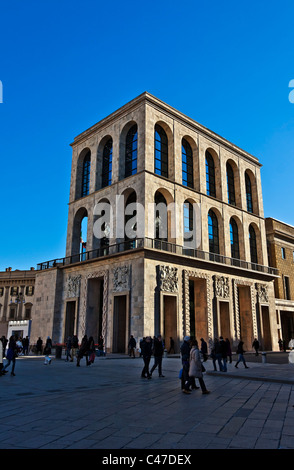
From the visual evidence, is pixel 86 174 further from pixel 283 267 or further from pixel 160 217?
pixel 283 267

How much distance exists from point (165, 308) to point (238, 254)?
37.9 ft

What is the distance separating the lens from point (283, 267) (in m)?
42.6

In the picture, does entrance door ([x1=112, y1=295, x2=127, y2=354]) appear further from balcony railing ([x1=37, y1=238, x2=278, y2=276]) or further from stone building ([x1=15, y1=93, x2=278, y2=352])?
balcony railing ([x1=37, y1=238, x2=278, y2=276])

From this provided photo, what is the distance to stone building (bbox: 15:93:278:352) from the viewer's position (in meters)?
25.9

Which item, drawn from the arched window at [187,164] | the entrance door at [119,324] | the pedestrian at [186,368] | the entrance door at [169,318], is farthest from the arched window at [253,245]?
the pedestrian at [186,368]

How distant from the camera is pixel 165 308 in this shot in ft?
88.0

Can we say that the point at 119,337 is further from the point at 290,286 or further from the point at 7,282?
the point at 7,282

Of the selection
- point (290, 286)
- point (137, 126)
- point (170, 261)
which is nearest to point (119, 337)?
point (170, 261)

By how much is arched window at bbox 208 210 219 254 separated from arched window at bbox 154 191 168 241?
5.55 metres

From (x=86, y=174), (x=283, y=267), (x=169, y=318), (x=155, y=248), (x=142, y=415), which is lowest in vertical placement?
(x=142, y=415)

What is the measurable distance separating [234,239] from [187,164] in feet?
28.9

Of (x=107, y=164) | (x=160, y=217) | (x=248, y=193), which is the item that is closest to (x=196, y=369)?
(x=160, y=217)

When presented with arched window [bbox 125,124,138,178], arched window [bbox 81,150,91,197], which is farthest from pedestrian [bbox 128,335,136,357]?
arched window [bbox 81,150,91,197]
